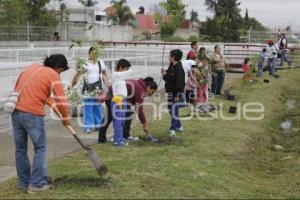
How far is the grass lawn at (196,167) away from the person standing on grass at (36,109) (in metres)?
0.28

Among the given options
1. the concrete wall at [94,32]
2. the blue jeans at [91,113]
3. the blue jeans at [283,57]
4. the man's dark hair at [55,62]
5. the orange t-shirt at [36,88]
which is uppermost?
the concrete wall at [94,32]

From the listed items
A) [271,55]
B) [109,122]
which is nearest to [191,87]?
[109,122]

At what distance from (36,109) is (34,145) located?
439 mm

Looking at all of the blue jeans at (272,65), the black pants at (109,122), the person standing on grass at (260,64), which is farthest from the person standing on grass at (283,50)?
the black pants at (109,122)

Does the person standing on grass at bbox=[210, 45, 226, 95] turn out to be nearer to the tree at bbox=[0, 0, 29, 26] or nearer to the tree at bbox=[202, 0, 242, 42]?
the tree at bbox=[0, 0, 29, 26]

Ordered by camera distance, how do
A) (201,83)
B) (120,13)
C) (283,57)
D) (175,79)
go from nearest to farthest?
→ (175,79) → (201,83) → (283,57) → (120,13)

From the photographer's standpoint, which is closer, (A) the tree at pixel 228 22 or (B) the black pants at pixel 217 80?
(B) the black pants at pixel 217 80

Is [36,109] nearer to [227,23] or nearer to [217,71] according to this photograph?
[217,71]

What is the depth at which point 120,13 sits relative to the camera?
8338cm

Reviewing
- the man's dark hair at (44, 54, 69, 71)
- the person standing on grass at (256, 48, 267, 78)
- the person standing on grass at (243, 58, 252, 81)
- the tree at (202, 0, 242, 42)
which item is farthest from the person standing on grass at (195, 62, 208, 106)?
the tree at (202, 0, 242, 42)

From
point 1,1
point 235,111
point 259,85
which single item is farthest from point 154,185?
point 1,1

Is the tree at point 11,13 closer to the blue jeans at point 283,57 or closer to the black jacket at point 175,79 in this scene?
the blue jeans at point 283,57

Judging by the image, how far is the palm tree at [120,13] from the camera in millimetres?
83062

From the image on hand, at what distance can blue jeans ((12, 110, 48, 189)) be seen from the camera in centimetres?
675
